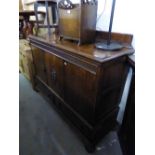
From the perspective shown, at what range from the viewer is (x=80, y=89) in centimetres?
117

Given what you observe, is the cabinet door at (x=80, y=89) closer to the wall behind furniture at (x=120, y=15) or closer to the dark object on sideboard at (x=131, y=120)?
the dark object on sideboard at (x=131, y=120)

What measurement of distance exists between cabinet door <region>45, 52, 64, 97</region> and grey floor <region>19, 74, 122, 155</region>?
0.38 meters

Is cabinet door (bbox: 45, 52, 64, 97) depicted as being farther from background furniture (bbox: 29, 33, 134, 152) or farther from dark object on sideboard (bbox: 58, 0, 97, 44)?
dark object on sideboard (bbox: 58, 0, 97, 44)

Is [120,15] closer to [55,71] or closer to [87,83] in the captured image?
[87,83]

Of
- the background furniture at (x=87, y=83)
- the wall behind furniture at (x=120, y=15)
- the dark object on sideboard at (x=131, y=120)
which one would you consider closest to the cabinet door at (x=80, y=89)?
the background furniture at (x=87, y=83)

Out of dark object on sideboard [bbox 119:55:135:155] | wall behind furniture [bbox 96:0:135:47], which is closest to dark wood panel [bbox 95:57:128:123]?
dark object on sideboard [bbox 119:55:135:155]

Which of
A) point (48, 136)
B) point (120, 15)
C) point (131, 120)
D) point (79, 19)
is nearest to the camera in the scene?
point (131, 120)

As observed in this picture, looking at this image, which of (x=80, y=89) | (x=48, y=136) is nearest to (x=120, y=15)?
(x=80, y=89)

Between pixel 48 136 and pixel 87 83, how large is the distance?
2.70ft

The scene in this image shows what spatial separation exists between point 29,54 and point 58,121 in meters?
1.17
